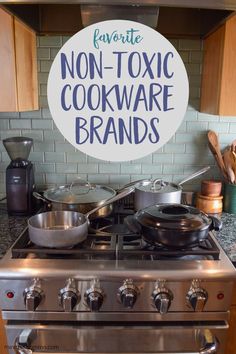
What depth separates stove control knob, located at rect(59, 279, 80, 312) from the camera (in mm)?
1021

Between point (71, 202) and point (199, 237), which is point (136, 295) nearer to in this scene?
point (199, 237)

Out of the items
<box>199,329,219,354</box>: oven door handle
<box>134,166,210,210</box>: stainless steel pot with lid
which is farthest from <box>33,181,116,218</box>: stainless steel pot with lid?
<box>199,329,219,354</box>: oven door handle

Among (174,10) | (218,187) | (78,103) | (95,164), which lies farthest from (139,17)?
(218,187)

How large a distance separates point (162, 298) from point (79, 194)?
1.96 ft

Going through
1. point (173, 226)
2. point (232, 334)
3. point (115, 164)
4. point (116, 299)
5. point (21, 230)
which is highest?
point (115, 164)

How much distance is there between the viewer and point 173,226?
1097 millimetres

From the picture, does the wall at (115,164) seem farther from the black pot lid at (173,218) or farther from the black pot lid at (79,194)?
the black pot lid at (173,218)

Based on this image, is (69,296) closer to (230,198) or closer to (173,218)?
(173,218)

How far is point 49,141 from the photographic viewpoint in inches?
64.4

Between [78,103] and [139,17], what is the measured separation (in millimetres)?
464

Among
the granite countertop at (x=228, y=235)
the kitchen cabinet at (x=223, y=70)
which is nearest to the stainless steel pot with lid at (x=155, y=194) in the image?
the granite countertop at (x=228, y=235)

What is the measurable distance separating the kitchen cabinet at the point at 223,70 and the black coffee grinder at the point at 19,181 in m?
0.84

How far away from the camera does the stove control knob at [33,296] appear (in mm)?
1020

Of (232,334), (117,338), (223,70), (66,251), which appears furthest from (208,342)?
(223,70)
